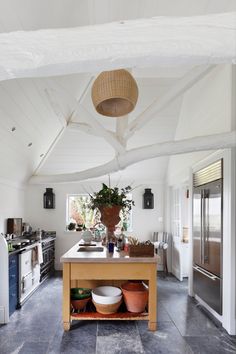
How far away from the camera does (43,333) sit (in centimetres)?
340

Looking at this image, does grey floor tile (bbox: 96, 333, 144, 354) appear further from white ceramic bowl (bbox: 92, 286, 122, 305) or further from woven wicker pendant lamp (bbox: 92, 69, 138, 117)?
woven wicker pendant lamp (bbox: 92, 69, 138, 117)

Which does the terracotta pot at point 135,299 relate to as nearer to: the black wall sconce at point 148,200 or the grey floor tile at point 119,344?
the grey floor tile at point 119,344

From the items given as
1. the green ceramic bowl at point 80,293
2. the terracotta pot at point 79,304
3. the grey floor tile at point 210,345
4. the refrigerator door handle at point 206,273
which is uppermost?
the refrigerator door handle at point 206,273

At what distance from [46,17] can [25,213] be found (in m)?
5.23

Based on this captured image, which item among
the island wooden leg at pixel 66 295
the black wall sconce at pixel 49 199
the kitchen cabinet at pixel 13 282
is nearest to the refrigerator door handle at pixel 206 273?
the island wooden leg at pixel 66 295

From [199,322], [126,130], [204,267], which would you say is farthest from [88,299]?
[126,130]

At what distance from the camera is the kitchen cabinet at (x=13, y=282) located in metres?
4.08

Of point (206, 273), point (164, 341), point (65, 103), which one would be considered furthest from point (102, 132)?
point (164, 341)

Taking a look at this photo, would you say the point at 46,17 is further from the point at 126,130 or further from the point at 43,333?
the point at 43,333

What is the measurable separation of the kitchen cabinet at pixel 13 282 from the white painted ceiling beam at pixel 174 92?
2.51 meters

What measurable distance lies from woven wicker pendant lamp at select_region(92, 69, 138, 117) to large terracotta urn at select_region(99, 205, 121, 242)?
57.7 inches

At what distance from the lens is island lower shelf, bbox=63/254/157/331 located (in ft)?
11.1

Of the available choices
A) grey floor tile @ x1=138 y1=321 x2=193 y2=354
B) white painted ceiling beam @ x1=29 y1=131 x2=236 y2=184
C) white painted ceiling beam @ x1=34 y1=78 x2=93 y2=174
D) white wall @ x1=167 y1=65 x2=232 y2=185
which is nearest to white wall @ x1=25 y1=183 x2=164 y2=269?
white painted ceiling beam @ x1=34 y1=78 x2=93 y2=174

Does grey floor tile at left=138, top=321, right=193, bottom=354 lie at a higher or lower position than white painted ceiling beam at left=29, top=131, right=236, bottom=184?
lower
